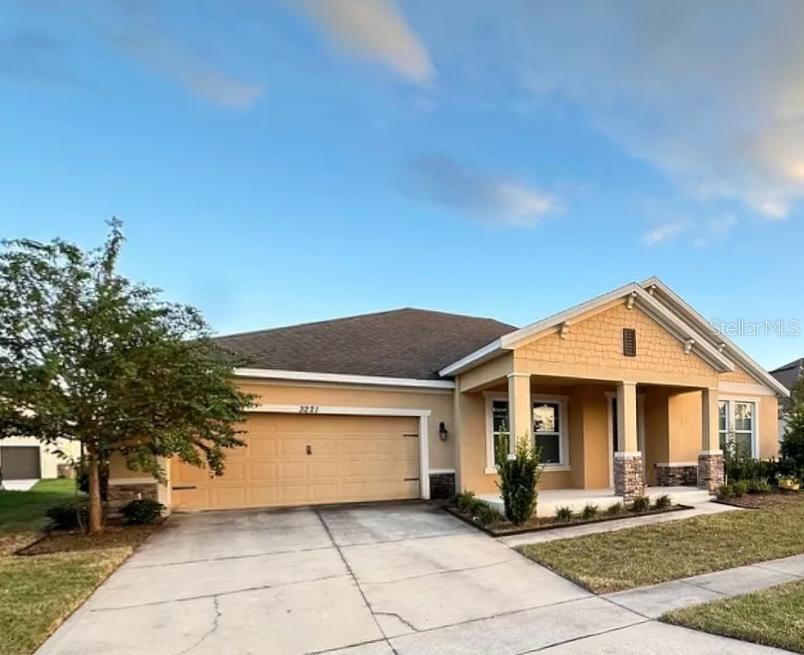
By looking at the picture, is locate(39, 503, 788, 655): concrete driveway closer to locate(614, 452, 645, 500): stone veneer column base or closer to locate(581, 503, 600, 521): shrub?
locate(581, 503, 600, 521): shrub

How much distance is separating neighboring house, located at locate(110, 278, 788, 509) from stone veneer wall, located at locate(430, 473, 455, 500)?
46 mm

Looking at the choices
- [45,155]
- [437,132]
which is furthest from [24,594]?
[437,132]

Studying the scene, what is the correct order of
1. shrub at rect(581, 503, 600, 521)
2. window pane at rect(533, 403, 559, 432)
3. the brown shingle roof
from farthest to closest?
window pane at rect(533, 403, 559, 432)
the brown shingle roof
shrub at rect(581, 503, 600, 521)

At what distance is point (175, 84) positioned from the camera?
10555mm

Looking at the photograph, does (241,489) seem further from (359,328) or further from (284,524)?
(359,328)

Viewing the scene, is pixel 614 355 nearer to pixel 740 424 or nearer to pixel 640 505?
pixel 640 505

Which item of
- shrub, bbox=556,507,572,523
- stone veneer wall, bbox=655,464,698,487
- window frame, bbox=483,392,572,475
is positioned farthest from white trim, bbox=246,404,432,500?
stone veneer wall, bbox=655,464,698,487

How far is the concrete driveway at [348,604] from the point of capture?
4348 mm

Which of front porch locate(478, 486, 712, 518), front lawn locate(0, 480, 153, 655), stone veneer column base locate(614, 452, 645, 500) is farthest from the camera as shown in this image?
stone veneer column base locate(614, 452, 645, 500)

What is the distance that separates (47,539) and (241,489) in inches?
140

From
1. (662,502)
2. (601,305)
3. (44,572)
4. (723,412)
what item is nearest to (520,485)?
(662,502)

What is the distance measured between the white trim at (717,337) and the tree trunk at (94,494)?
13340 mm

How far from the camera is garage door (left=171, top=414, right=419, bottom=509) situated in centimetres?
1081

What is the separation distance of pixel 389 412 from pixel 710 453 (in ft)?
24.1
